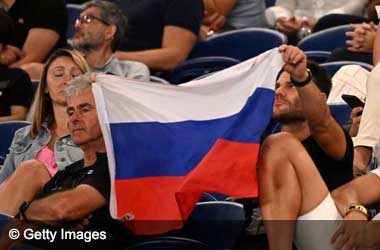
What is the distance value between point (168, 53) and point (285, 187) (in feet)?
9.80

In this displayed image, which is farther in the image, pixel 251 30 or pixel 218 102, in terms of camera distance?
pixel 251 30

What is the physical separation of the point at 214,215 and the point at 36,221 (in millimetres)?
763

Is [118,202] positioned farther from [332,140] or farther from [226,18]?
[226,18]

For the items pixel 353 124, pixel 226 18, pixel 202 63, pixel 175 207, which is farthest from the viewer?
pixel 226 18

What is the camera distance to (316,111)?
5426 mm

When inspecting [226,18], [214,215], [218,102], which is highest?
[218,102]

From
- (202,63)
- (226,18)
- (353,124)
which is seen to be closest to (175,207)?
(353,124)

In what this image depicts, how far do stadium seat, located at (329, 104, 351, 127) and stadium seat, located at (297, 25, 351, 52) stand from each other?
1.38m

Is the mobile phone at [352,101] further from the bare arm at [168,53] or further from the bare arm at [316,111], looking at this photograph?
the bare arm at [168,53]

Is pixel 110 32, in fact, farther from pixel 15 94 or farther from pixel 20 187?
pixel 20 187

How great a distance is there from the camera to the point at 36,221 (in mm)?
5492

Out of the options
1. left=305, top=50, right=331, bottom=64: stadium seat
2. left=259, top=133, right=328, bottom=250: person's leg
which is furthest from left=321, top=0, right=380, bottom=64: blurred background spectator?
left=259, top=133, right=328, bottom=250: person's leg

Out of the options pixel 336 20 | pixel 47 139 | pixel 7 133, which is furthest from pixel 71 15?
pixel 47 139
